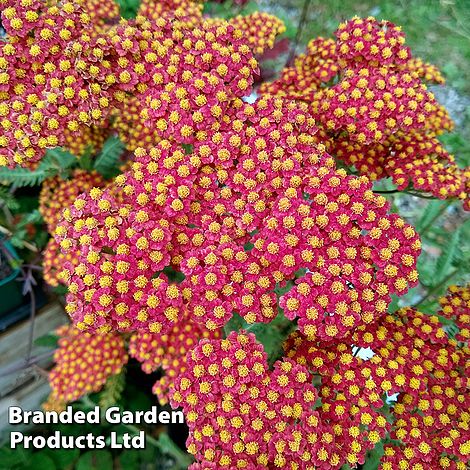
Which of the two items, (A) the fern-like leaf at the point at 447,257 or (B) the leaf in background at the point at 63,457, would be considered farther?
(B) the leaf in background at the point at 63,457

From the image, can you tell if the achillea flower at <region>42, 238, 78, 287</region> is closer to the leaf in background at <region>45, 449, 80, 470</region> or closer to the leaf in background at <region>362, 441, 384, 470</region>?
the leaf in background at <region>45, 449, 80, 470</region>

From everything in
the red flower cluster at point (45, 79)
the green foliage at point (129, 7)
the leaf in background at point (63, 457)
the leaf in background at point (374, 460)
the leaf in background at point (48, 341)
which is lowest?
the leaf in background at point (63, 457)

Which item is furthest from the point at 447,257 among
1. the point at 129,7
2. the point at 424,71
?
the point at 129,7

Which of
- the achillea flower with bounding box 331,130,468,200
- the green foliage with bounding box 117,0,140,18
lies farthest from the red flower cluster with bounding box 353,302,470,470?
the green foliage with bounding box 117,0,140,18

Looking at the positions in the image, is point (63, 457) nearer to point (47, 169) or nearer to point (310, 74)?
point (47, 169)

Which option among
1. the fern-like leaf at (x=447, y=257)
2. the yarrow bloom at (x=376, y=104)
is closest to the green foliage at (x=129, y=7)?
the yarrow bloom at (x=376, y=104)

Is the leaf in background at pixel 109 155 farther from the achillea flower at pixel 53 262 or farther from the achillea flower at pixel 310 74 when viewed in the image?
the achillea flower at pixel 310 74
